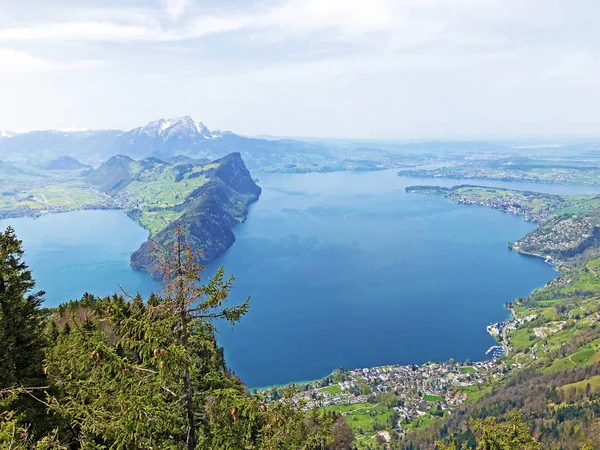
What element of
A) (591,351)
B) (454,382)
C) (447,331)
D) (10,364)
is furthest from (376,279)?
(10,364)

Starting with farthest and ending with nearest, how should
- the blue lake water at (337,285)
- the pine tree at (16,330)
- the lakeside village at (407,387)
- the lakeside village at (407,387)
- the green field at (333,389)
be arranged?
the blue lake water at (337,285) → the lakeside village at (407,387) → the lakeside village at (407,387) → the green field at (333,389) → the pine tree at (16,330)

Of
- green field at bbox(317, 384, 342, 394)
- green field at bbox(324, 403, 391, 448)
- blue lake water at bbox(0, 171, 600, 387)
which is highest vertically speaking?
blue lake water at bbox(0, 171, 600, 387)

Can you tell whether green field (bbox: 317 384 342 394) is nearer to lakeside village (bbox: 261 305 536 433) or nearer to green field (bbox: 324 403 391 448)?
lakeside village (bbox: 261 305 536 433)

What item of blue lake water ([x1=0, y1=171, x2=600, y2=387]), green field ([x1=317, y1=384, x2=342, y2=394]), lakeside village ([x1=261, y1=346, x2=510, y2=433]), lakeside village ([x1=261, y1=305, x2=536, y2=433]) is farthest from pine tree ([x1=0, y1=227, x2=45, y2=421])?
green field ([x1=317, y1=384, x2=342, y2=394])

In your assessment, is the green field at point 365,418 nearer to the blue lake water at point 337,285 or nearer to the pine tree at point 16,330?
the blue lake water at point 337,285

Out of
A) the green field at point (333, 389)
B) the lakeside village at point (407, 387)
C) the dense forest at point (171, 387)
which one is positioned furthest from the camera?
the lakeside village at point (407, 387)

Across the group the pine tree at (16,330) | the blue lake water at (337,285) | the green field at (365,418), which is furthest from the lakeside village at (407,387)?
the pine tree at (16,330)

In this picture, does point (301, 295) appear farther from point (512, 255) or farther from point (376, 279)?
point (512, 255)

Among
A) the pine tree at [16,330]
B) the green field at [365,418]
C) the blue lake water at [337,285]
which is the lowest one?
Answer: the green field at [365,418]

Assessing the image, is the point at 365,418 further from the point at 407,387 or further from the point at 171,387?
the point at 171,387

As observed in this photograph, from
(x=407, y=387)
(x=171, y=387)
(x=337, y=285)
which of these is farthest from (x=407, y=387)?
(x=171, y=387)
